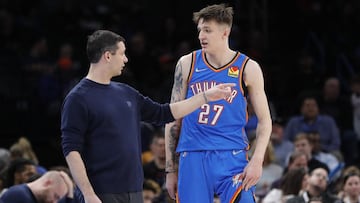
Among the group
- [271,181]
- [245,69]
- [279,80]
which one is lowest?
[271,181]

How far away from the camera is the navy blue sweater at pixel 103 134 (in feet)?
21.8

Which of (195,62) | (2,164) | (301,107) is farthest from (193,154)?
(301,107)

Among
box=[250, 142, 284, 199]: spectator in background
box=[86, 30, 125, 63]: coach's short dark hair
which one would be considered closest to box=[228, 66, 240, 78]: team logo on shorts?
box=[86, 30, 125, 63]: coach's short dark hair

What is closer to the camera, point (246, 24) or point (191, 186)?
point (191, 186)

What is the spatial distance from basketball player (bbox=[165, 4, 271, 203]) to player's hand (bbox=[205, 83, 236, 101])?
0.24m

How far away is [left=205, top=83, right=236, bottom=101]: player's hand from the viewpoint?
6980 millimetres

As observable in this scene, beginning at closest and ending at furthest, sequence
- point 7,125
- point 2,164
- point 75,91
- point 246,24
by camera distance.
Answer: point 75,91, point 2,164, point 7,125, point 246,24

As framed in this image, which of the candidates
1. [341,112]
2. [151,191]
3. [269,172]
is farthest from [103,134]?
[341,112]

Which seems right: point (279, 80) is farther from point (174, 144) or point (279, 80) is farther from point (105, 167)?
point (105, 167)

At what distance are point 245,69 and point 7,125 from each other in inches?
293

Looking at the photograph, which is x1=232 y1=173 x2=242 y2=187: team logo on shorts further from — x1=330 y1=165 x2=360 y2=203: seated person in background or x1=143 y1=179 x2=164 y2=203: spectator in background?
x1=330 y1=165 x2=360 y2=203: seated person in background

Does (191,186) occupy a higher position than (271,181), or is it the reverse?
(191,186)

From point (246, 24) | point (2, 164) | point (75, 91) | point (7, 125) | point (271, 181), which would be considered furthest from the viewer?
point (246, 24)

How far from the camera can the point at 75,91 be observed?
6699mm
